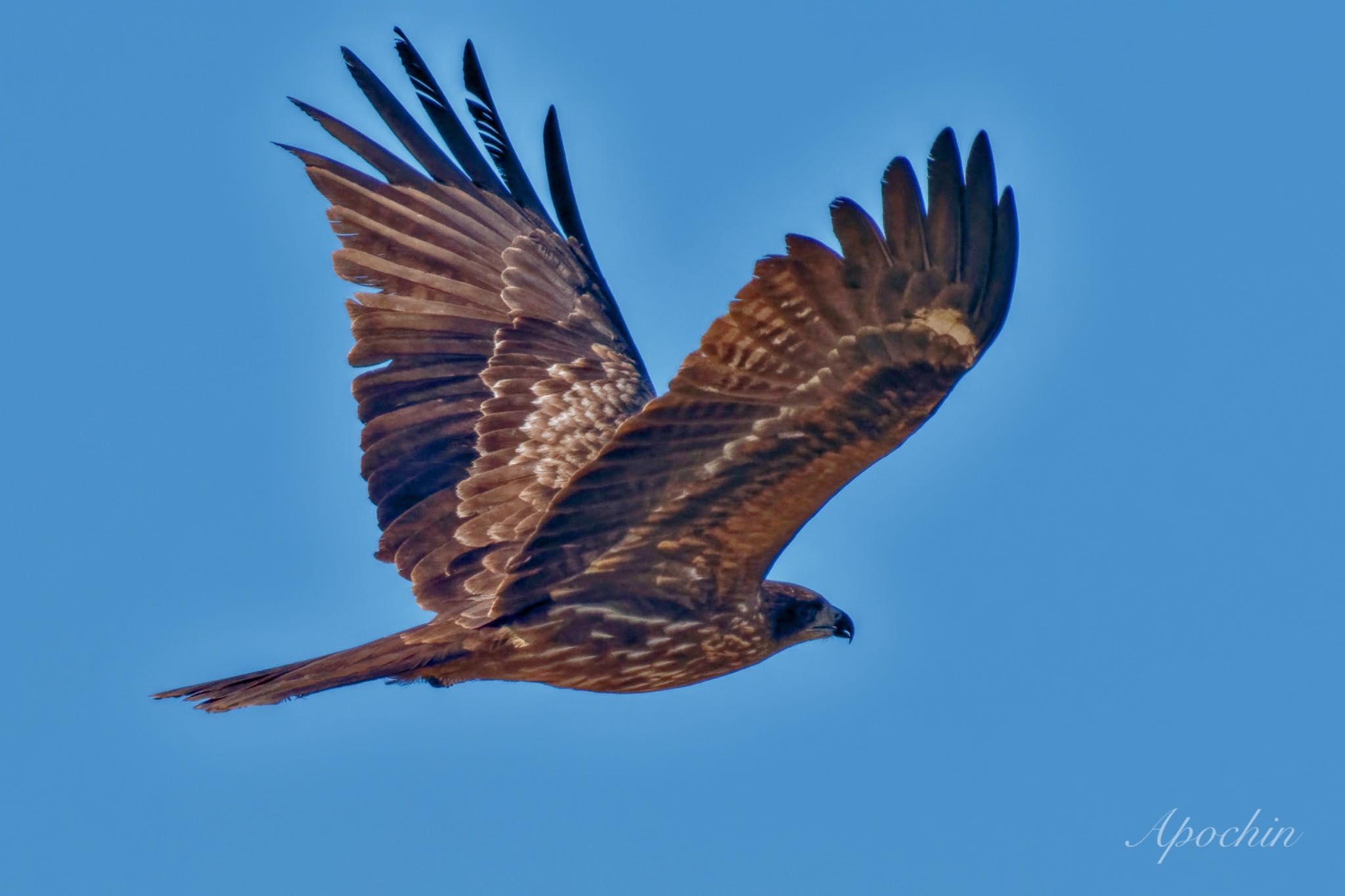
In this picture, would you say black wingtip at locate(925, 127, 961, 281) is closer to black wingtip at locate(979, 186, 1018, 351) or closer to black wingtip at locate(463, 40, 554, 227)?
black wingtip at locate(979, 186, 1018, 351)

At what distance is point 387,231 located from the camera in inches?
386

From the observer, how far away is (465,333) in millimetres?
9805

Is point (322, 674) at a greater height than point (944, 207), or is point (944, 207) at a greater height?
point (944, 207)

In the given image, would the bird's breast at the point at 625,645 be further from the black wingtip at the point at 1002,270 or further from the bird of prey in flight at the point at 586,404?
the black wingtip at the point at 1002,270

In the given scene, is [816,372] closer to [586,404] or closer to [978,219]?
[978,219]

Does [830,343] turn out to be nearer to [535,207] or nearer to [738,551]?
[738,551]

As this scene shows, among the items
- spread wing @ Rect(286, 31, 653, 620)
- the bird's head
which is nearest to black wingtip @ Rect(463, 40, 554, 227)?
spread wing @ Rect(286, 31, 653, 620)

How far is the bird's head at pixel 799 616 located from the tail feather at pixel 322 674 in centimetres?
140

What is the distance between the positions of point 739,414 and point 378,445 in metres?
2.72

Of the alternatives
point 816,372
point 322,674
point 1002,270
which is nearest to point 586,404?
point 322,674

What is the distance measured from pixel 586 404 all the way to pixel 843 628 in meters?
1.67

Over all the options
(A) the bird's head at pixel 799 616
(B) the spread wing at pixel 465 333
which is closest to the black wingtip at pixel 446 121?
(B) the spread wing at pixel 465 333

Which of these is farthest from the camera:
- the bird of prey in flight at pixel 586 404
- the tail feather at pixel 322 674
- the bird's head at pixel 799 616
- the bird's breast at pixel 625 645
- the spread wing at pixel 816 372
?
the bird's head at pixel 799 616

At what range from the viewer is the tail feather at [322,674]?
787cm
